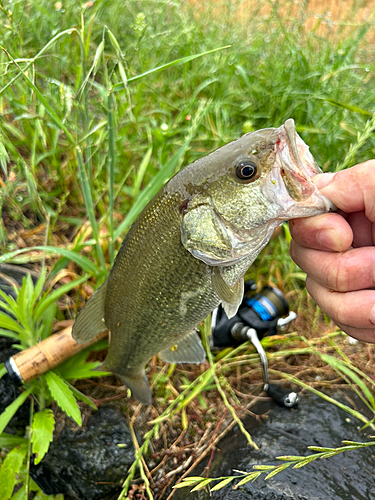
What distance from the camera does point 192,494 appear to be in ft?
6.31

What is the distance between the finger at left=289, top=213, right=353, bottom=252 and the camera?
1.41 m

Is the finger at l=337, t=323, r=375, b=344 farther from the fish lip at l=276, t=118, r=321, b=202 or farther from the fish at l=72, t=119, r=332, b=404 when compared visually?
the fish lip at l=276, t=118, r=321, b=202

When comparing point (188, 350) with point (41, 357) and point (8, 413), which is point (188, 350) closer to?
point (41, 357)

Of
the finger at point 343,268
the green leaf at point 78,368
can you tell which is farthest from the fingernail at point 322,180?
the green leaf at point 78,368

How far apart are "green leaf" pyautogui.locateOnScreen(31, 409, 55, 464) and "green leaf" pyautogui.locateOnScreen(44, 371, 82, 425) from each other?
17cm

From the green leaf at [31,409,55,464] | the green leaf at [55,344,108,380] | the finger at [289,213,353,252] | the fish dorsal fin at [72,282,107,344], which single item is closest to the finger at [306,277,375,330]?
the finger at [289,213,353,252]

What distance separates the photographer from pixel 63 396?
1843 millimetres

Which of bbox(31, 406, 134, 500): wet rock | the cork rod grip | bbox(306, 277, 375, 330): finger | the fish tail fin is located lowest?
bbox(31, 406, 134, 500): wet rock

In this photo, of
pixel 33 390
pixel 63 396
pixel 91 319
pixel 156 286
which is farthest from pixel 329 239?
pixel 33 390

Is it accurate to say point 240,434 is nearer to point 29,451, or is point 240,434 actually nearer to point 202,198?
point 29,451

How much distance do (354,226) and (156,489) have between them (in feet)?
5.83

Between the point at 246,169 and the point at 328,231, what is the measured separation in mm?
402

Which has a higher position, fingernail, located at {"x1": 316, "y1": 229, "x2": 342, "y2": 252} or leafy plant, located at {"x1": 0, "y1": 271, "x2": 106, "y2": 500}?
fingernail, located at {"x1": 316, "y1": 229, "x2": 342, "y2": 252}

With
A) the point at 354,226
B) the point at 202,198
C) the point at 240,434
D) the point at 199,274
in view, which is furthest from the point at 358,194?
the point at 240,434
